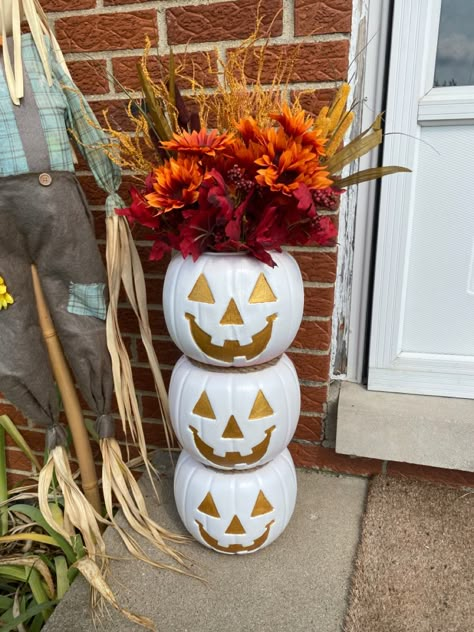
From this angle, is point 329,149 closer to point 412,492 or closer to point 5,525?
point 412,492

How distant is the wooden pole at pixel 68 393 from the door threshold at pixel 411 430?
64 centimetres

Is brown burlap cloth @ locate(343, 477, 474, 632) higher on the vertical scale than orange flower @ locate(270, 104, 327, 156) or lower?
lower

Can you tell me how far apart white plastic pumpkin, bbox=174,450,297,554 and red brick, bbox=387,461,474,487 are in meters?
0.38

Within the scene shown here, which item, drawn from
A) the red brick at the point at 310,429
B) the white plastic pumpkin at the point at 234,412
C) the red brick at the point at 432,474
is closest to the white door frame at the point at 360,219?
the red brick at the point at 310,429

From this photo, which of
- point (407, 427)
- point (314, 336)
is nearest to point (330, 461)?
point (407, 427)

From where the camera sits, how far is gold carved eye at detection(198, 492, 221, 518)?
0.99 meters

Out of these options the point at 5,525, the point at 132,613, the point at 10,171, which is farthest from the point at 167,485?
the point at 10,171

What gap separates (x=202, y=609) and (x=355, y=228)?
0.93m

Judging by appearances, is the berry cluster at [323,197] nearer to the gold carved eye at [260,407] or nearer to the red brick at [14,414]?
the gold carved eye at [260,407]

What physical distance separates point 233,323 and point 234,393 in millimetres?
144

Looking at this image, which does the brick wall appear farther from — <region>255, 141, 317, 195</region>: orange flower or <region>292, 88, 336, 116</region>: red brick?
<region>255, 141, 317, 195</region>: orange flower

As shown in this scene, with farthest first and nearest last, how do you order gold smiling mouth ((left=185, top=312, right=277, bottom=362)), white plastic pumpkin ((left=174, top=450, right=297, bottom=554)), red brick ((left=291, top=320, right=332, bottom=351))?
1. red brick ((left=291, top=320, right=332, bottom=351))
2. white plastic pumpkin ((left=174, top=450, right=297, bottom=554))
3. gold smiling mouth ((left=185, top=312, right=277, bottom=362))

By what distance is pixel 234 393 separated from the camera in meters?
0.91

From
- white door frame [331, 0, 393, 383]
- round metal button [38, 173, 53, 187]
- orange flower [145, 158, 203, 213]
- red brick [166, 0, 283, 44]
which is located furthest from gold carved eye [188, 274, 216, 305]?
red brick [166, 0, 283, 44]
